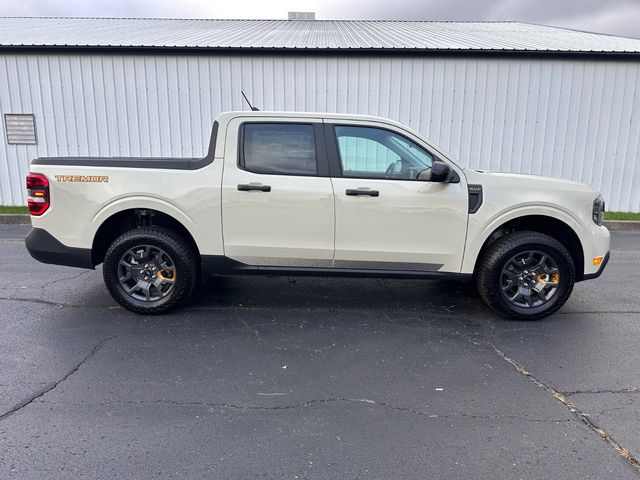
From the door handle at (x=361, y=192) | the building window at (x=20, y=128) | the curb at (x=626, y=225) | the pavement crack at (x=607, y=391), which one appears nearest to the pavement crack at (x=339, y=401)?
the pavement crack at (x=607, y=391)

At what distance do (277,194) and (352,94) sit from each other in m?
7.12

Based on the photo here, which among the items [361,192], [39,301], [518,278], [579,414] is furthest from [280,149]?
[579,414]

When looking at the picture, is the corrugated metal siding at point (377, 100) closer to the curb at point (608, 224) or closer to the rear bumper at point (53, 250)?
the curb at point (608, 224)

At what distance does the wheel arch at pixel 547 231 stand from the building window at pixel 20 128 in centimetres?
1115

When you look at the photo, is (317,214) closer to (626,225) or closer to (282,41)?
(282,41)

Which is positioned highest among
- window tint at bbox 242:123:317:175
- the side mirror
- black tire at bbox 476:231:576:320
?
window tint at bbox 242:123:317:175

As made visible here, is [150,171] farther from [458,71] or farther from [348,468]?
[458,71]

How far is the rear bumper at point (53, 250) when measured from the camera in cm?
432

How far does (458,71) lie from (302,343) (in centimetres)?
877

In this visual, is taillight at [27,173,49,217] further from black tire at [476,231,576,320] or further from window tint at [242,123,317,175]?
black tire at [476,231,576,320]

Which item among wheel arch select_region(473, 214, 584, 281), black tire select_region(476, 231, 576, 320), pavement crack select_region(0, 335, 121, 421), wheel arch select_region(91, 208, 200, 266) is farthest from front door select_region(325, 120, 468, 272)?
pavement crack select_region(0, 335, 121, 421)

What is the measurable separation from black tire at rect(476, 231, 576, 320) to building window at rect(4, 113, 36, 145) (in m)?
11.2

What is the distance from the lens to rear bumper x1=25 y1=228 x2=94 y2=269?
4.32 metres

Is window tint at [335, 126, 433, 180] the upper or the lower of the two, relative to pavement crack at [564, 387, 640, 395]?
upper
